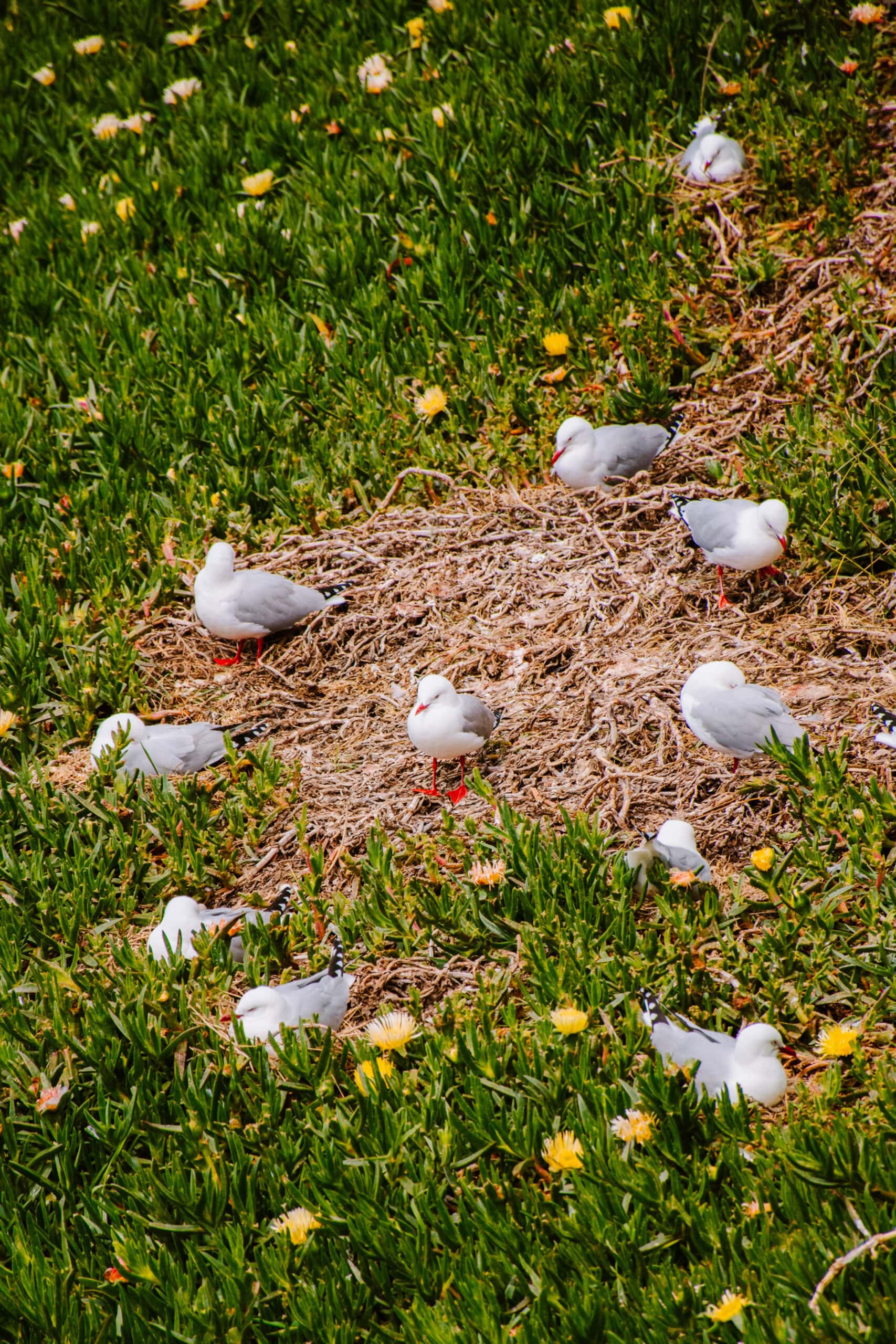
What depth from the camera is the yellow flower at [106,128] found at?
21.8ft

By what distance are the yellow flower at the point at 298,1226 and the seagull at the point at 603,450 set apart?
2562mm

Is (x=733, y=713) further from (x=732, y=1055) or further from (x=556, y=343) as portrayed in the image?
(x=556, y=343)

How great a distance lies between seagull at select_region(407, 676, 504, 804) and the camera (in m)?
3.18

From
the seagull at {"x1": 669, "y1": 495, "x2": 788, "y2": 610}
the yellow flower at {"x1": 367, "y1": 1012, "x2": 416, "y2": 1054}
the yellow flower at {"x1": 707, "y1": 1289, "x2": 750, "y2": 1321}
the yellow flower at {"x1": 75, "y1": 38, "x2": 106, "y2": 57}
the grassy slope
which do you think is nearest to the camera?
the yellow flower at {"x1": 707, "y1": 1289, "x2": 750, "y2": 1321}

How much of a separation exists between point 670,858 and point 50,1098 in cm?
149

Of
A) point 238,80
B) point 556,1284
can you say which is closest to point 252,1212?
point 556,1284

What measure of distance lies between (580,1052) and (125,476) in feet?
10.0

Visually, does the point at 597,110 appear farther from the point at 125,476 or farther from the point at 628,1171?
the point at 628,1171

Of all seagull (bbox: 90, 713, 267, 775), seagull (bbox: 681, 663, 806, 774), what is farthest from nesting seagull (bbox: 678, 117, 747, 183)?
seagull (bbox: 90, 713, 267, 775)

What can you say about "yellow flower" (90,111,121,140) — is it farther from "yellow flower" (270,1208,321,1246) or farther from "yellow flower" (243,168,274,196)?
"yellow flower" (270,1208,321,1246)

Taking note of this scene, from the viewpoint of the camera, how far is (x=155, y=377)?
5000 millimetres

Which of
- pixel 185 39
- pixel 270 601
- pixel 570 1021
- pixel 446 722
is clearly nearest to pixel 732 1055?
pixel 570 1021

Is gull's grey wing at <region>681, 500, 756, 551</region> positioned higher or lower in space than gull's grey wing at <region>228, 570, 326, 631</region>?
higher

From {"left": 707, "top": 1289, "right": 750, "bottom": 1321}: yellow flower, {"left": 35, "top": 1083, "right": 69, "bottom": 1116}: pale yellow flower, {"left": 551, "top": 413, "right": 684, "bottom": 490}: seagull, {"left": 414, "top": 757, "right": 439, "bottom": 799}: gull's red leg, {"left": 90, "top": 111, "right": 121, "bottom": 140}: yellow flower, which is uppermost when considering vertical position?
{"left": 90, "top": 111, "right": 121, "bottom": 140}: yellow flower
